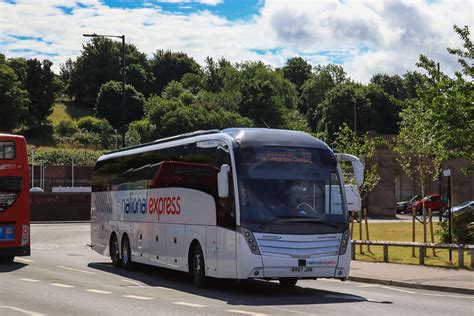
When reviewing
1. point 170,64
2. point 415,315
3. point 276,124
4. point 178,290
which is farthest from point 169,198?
point 170,64

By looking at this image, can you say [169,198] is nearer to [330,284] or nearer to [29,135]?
[330,284]

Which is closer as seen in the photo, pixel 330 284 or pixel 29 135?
pixel 330 284

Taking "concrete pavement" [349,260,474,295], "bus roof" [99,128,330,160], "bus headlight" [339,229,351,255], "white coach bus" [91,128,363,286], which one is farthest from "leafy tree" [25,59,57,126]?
"bus headlight" [339,229,351,255]

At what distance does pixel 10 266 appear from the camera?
1089 inches

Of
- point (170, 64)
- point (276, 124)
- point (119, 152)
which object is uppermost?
point (170, 64)

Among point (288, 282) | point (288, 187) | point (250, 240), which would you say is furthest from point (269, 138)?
point (288, 282)

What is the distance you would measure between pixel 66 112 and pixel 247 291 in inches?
5808

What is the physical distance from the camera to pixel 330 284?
76.0ft

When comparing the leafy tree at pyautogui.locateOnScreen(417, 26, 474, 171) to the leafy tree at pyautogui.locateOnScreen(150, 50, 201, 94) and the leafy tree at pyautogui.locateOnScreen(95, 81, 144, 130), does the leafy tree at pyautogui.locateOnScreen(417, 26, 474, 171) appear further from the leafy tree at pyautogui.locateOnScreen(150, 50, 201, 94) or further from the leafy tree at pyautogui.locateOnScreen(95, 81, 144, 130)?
the leafy tree at pyautogui.locateOnScreen(150, 50, 201, 94)

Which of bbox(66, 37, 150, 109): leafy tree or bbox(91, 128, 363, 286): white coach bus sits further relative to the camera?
bbox(66, 37, 150, 109): leafy tree

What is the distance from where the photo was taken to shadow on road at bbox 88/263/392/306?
1831 centimetres

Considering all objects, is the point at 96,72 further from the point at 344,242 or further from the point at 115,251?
the point at 344,242

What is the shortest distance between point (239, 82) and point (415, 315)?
531 feet

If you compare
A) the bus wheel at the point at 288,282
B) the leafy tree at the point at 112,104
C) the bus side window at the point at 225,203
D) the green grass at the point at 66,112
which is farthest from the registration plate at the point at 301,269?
the leafy tree at the point at 112,104
